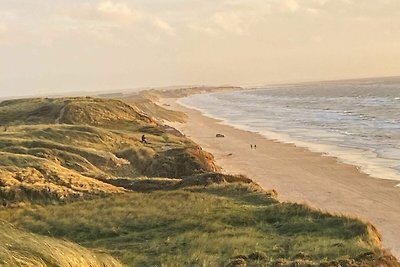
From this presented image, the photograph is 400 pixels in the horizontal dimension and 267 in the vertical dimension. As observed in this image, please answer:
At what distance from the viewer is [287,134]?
228 ft

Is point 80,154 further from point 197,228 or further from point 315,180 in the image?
point 197,228

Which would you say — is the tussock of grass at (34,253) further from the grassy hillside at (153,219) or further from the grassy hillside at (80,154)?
the grassy hillside at (80,154)

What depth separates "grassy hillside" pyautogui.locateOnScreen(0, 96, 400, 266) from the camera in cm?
1423

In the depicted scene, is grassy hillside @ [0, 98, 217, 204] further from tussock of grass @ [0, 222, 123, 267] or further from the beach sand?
tussock of grass @ [0, 222, 123, 267]

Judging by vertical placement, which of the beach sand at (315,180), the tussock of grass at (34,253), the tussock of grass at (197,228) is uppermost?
the tussock of grass at (34,253)

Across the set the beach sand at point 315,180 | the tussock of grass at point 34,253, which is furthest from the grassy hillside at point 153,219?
the beach sand at point 315,180

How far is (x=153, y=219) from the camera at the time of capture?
2042 centimetres

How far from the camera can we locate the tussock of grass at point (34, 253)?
9.01 metres

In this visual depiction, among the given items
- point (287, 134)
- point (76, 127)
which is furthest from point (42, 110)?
point (287, 134)

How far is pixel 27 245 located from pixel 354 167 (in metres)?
35.2

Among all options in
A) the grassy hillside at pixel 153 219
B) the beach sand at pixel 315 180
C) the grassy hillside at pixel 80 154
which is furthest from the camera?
the beach sand at pixel 315 180

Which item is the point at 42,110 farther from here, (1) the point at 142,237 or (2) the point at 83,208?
(1) the point at 142,237

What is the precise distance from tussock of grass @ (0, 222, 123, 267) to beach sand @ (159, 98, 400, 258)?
1390 cm

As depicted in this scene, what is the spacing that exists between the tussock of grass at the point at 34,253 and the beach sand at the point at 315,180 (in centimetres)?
1390
